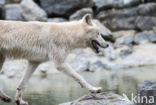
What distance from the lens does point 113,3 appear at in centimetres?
1767

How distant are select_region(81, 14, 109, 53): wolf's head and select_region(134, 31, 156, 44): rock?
9089 mm

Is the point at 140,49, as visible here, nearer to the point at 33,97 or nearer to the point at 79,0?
the point at 79,0

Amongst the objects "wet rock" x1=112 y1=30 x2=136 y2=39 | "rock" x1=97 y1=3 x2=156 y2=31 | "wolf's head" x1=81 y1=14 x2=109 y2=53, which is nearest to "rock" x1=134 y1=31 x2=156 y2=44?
"wet rock" x1=112 y1=30 x2=136 y2=39

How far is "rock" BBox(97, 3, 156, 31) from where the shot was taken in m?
16.3

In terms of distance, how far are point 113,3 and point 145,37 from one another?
378 cm

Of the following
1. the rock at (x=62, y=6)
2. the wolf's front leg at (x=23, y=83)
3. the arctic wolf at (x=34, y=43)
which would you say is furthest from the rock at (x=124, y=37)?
the wolf's front leg at (x=23, y=83)

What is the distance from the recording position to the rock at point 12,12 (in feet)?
56.6

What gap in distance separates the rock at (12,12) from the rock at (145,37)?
655cm

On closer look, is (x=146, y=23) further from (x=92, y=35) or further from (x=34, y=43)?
(x=34, y=43)

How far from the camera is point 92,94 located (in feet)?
→ 15.7

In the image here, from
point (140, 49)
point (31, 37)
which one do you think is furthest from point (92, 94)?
point (140, 49)

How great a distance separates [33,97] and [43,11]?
11.0m

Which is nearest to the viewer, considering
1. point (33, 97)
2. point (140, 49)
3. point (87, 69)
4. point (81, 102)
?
point (81, 102)

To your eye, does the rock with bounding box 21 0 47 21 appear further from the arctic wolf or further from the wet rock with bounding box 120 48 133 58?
the arctic wolf
